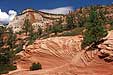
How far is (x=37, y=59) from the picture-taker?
69.2 m

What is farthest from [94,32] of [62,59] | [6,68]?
[6,68]

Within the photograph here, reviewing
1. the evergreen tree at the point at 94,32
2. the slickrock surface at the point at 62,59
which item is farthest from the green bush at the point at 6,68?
the evergreen tree at the point at 94,32

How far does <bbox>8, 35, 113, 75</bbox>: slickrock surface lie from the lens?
5078 cm

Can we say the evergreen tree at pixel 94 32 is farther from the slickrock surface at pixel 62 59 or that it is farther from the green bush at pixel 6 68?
the green bush at pixel 6 68

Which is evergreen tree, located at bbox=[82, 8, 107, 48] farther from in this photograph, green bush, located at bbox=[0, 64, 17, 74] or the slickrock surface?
green bush, located at bbox=[0, 64, 17, 74]

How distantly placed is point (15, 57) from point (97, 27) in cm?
2695

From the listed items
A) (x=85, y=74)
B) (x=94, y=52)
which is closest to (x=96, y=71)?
(x=85, y=74)

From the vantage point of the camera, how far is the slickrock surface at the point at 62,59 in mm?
50781

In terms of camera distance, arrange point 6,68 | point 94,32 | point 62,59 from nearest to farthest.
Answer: point 94,32, point 62,59, point 6,68

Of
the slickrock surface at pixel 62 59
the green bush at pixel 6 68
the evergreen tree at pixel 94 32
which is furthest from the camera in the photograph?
the green bush at pixel 6 68

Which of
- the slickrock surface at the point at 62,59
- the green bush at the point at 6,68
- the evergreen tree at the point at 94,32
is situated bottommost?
the green bush at the point at 6,68

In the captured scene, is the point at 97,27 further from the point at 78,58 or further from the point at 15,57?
the point at 15,57

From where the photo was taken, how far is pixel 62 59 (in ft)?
217

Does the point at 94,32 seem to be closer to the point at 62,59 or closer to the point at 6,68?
the point at 62,59
